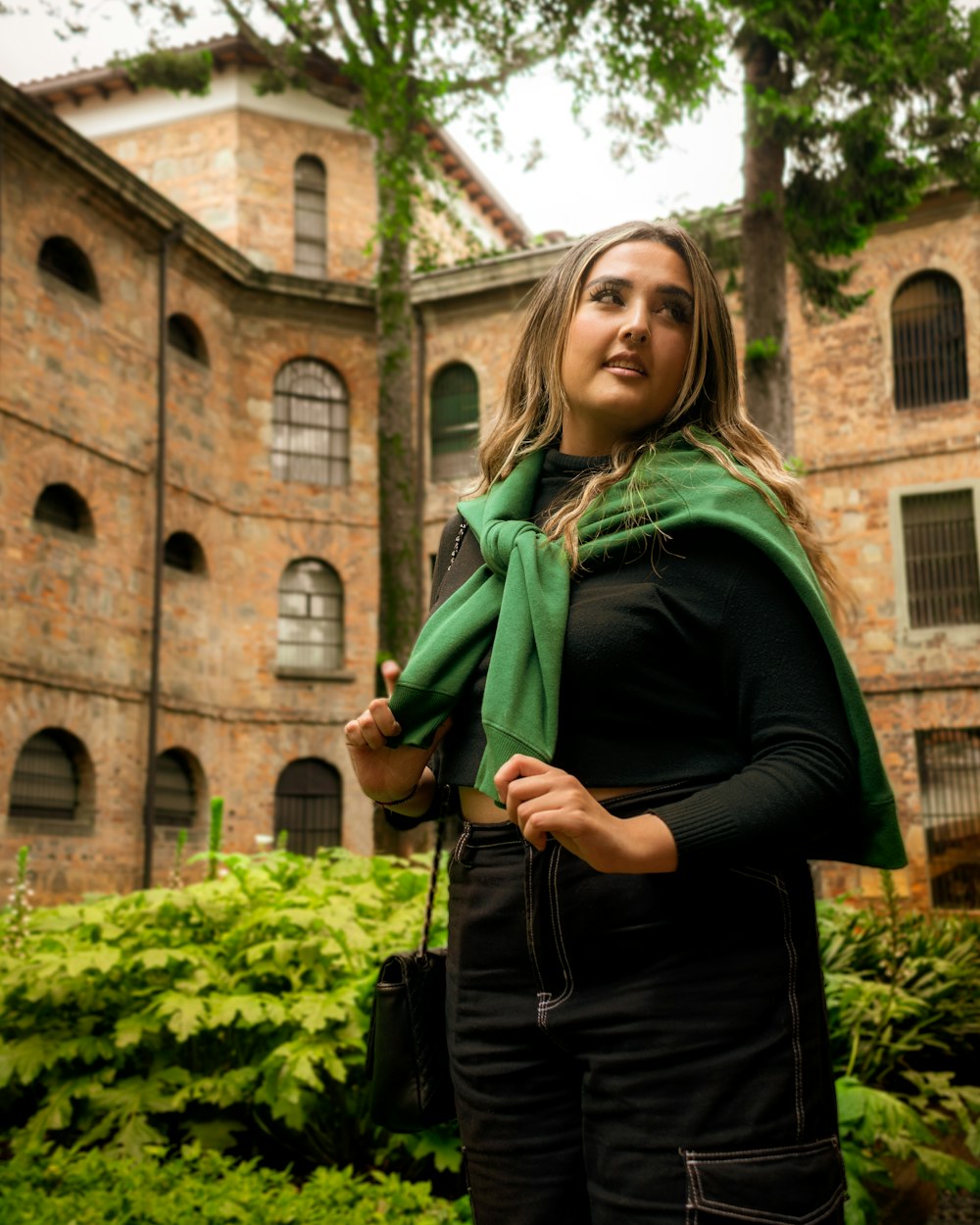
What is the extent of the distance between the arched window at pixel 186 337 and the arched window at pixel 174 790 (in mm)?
6417

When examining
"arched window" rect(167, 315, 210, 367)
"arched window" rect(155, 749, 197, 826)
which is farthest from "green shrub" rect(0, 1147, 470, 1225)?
"arched window" rect(167, 315, 210, 367)

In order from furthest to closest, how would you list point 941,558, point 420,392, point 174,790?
point 420,392
point 174,790
point 941,558

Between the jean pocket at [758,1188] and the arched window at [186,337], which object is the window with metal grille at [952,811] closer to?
the arched window at [186,337]

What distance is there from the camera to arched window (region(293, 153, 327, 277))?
73.4 feet

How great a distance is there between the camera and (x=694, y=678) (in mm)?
1646

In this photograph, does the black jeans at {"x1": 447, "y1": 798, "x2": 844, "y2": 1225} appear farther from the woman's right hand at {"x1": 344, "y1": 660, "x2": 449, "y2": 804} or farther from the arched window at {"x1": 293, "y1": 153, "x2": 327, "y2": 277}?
the arched window at {"x1": 293, "y1": 153, "x2": 327, "y2": 277}

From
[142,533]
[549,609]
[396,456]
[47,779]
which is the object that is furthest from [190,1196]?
[142,533]

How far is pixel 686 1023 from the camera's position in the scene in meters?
1.50

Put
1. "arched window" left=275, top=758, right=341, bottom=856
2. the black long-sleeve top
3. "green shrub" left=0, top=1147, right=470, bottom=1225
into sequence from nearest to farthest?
the black long-sleeve top → "green shrub" left=0, top=1147, right=470, bottom=1225 → "arched window" left=275, top=758, right=341, bottom=856

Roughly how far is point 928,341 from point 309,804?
38.9ft

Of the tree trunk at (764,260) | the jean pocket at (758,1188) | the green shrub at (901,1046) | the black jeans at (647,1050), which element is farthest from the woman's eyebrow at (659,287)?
the tree trunk at (764,260)

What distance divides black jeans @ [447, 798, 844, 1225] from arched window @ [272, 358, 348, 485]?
19342 millimetres

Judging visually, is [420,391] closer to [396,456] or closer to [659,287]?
[396,456]

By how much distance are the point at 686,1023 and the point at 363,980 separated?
107 inches
